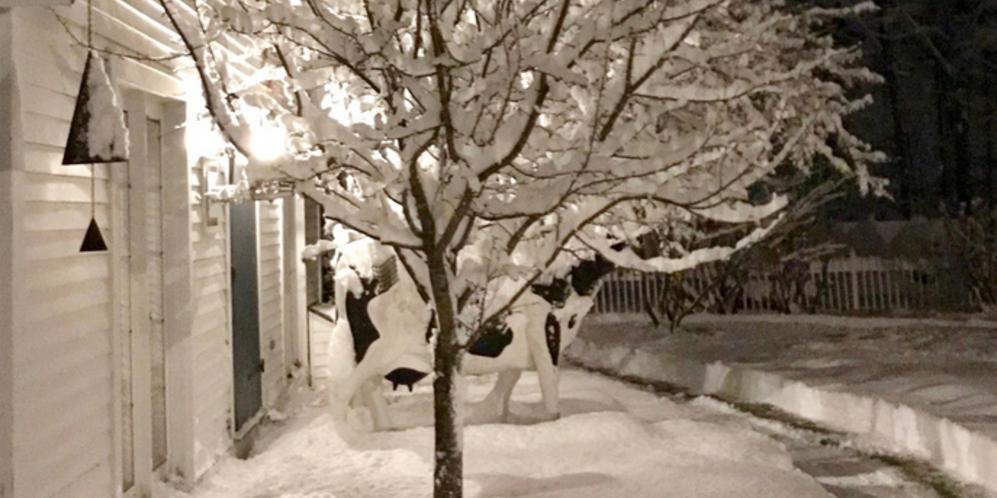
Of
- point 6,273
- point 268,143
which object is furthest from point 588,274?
point 6,273

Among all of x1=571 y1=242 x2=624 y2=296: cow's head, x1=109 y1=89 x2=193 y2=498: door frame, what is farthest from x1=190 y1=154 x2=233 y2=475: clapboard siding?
x1=571 y1=242 x2=624 y2=296: cow's head

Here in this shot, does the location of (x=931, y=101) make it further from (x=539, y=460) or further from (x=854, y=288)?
(x=539, y=460)

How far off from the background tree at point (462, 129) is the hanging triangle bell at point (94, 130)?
47cm

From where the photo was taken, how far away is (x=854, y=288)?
17.6 metres

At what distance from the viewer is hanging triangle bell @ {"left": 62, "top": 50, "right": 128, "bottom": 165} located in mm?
4238

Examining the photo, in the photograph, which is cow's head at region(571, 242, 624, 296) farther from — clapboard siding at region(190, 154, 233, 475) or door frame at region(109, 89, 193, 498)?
door frame at region(109, 89, 193, 498)

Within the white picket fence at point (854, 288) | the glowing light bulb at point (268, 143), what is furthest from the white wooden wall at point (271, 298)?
the white picket fence at point (854, 288)

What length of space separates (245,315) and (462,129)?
4184 mm

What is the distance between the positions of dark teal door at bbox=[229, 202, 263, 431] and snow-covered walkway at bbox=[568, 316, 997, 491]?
5.34 meters

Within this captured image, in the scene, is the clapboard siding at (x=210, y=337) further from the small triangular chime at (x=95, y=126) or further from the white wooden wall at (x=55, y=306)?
the small triangular chime at (x=95, y=126)

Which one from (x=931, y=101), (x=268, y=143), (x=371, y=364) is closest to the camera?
(x=268, y=143)

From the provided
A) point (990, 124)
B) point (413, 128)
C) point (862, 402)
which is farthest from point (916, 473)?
point (990, 124)

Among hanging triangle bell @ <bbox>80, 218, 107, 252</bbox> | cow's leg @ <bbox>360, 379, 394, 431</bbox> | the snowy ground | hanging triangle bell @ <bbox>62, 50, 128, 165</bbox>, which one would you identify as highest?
hanging triangle bell @ <bbox>62, 50, 128, 165</bbox>

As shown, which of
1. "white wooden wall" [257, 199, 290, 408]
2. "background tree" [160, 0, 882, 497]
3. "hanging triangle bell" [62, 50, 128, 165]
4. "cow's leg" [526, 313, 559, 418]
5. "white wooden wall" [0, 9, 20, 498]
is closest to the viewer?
"white wooden wall" [0, 9, 20, 498]
